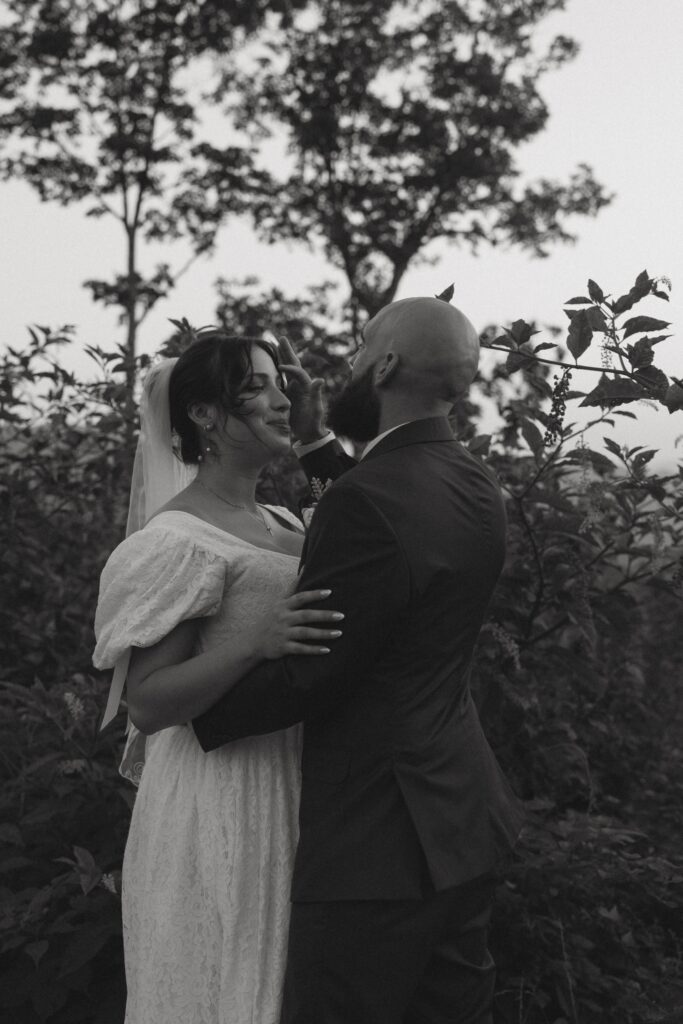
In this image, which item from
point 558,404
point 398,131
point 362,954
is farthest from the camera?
point 398,131

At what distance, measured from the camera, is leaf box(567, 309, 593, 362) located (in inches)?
89.3

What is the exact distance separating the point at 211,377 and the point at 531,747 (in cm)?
179

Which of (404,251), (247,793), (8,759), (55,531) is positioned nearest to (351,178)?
(404,251)

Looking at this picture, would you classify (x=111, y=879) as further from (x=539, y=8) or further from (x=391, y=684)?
(x=539, y=8)

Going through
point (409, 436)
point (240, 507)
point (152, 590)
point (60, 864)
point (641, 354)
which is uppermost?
point (641, 354)

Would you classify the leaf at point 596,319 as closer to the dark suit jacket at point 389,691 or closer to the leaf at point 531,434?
the leaf at point 531,434

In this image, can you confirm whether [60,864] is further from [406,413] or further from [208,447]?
[406,413]

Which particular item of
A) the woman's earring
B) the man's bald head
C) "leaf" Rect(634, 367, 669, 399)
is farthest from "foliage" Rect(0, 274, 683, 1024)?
the woman's earring

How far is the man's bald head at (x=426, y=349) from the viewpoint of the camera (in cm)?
188

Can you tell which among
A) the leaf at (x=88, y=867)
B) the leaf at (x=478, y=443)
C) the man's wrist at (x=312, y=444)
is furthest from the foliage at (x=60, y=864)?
the leaf at (x=478, y=443)

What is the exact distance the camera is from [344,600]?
66.6 inches

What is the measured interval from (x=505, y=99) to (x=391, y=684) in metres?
16.7

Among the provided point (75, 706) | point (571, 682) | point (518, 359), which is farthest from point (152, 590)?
point (571, 682)

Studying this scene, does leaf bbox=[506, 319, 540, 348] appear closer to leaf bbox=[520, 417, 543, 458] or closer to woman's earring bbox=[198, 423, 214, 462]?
leaf bbox=[520, 417, 543, 458]
